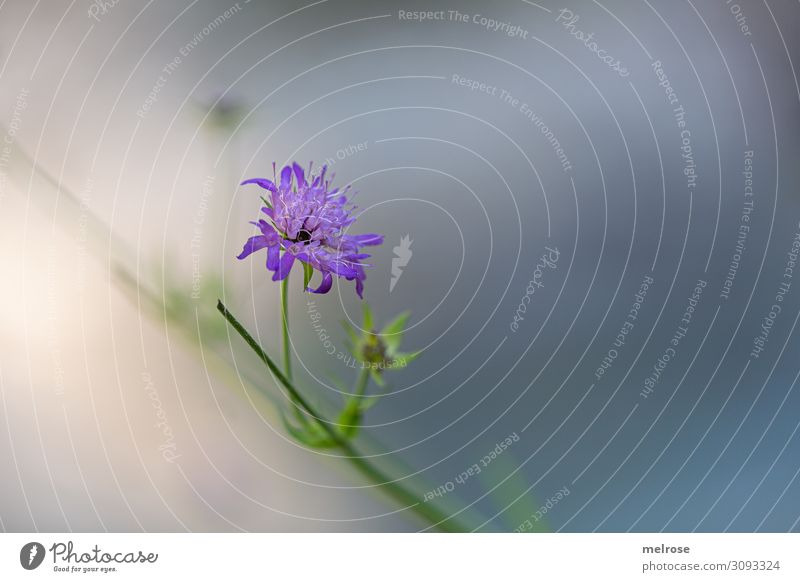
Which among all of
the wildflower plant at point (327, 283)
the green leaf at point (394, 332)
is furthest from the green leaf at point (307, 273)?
the green leaf at point (394, 332)

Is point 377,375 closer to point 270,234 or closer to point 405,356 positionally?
point 405,356

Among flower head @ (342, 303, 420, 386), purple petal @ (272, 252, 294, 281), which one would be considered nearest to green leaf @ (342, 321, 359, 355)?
flower head @ (342, 303, 420, 386)

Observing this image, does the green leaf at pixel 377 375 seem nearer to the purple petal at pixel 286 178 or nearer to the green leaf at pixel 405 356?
the green leaf at pixel 405 356

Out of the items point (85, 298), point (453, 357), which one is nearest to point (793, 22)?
point (453, 357)

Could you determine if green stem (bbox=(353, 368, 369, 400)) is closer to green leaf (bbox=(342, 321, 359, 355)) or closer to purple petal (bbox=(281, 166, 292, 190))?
green leaf (bbox=(342, 321, 359, 355))

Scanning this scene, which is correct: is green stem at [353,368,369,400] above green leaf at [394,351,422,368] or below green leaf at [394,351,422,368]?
below
